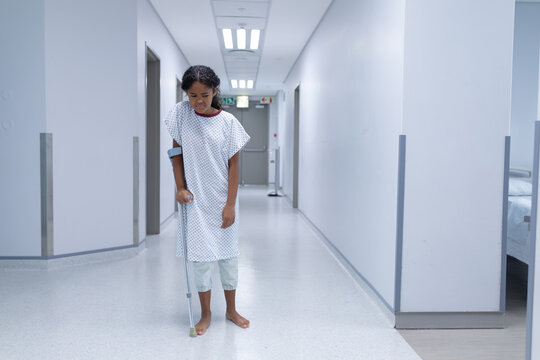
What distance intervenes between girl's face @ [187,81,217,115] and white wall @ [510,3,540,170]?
4184mm

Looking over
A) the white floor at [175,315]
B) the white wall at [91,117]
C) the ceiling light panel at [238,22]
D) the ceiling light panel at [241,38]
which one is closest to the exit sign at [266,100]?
the ceiling light panel at [241,38]

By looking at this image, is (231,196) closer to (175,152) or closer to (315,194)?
(175,152)

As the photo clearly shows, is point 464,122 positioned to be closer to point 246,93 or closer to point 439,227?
point 439,227

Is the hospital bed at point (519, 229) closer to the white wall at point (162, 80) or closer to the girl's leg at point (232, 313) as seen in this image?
the girl's leg at point (232, 313)

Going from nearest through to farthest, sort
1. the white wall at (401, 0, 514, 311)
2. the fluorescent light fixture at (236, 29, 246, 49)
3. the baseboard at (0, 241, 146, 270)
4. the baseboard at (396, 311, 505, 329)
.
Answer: the white wall at (401, 0, 514, 311), the baseboard at (396, 311, 505, 329), the baseboard at (0, 241, 146, 270), the fluorescent light fixture at (236, 29, 246, 49)

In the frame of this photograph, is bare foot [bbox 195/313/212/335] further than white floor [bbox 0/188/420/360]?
Yes

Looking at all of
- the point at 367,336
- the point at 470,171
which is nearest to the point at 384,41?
the point at 470,171

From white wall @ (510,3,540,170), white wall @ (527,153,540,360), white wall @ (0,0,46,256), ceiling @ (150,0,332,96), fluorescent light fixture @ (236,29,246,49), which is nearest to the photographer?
white wall @ (527,153,540,360)

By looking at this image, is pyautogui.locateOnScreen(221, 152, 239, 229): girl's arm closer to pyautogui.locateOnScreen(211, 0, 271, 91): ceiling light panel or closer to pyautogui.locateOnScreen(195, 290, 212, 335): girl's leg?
pyautogui.locateOnScreen(195, 290, 212, 335): girl's leg

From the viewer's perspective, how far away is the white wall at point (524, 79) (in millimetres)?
5211

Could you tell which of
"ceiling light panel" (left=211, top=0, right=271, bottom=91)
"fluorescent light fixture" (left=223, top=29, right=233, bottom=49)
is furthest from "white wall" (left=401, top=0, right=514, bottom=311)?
"fluorescent light fixture" (left=223, top=29, right=233, bottom=49)

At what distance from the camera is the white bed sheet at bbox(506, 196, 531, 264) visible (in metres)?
3.18

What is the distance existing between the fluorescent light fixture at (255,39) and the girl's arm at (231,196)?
13.2 ft

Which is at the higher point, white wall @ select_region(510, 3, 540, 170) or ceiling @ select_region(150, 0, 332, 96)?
ceiling @ select_region(150, 0, 332, 96)
